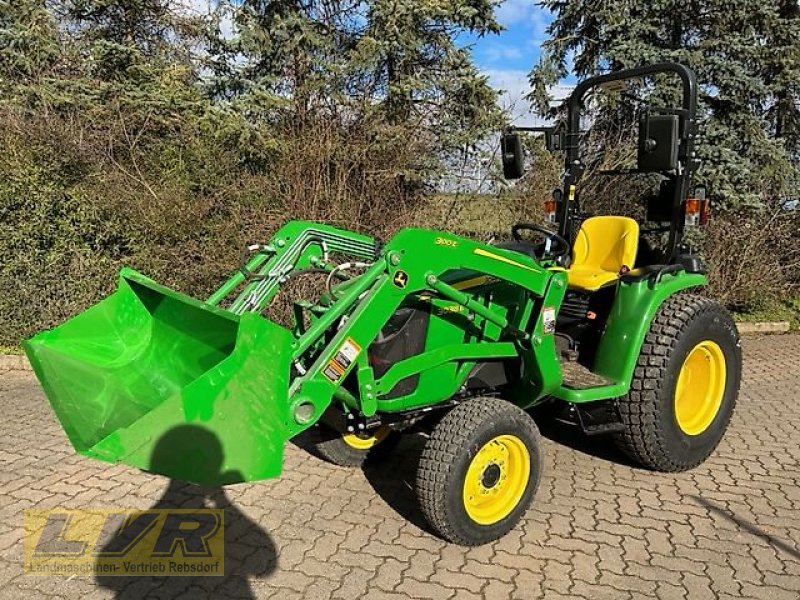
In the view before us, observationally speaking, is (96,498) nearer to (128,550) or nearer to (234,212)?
(128,550)

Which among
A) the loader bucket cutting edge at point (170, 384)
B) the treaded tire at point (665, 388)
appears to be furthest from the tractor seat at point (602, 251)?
the loader bucket cutting edge at point (170, 384)

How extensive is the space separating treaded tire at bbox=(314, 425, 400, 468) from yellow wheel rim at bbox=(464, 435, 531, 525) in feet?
3.22

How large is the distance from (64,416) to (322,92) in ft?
19.7

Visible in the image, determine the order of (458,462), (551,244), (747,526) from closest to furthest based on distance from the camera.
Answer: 1. (458,462)
2. (747,526)
3. (551,244)

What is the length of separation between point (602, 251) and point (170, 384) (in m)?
2.89

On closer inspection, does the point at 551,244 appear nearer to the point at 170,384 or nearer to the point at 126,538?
the point at 170,384

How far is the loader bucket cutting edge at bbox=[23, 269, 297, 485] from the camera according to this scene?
7.72 feet

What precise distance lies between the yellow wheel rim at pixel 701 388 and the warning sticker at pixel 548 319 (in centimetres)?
114

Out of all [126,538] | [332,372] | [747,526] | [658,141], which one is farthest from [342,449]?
[658,141]

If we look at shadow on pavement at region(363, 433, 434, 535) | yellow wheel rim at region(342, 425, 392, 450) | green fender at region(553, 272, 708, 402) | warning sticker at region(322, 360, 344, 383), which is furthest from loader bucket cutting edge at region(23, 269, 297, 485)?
green fender at region(553, 272, 708, 402)

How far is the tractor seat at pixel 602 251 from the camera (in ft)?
13.6

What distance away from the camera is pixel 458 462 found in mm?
3107

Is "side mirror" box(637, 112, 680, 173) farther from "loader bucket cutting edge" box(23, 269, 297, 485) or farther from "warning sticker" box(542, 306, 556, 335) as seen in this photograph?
"loader bucket cutting edge" box(23, 269, 297, 485)

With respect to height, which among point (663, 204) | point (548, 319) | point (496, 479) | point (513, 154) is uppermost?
point (513, 154)
